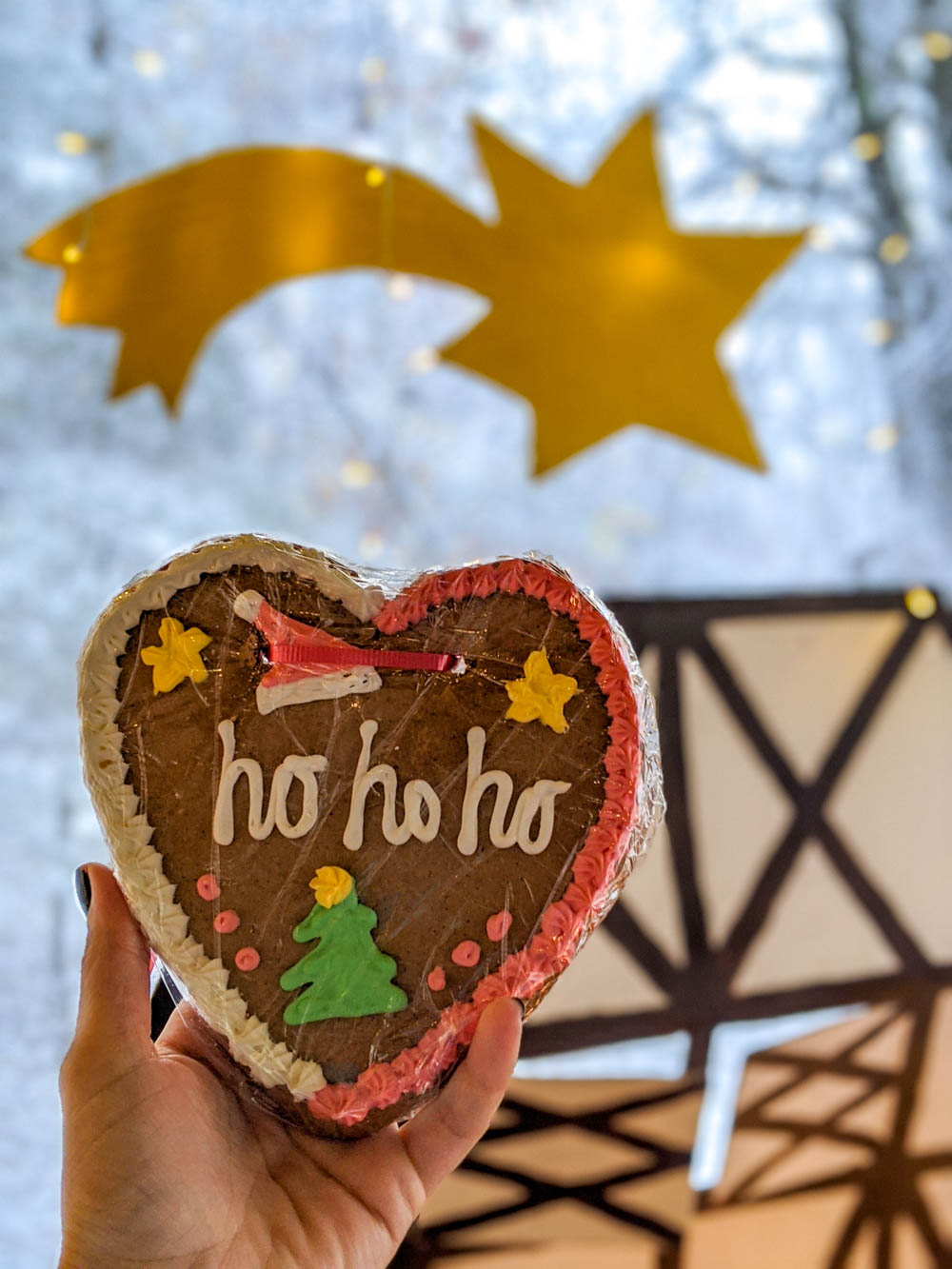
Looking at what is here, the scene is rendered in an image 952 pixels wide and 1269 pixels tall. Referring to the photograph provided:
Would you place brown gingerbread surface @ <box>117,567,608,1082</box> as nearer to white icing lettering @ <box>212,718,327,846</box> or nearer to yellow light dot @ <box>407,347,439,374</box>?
white icing lettering @ <box>212,718,327,846</box>

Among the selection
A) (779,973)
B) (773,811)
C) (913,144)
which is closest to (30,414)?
(773,811)

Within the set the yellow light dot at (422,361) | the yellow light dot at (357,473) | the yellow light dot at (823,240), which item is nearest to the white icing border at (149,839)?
the yellow light dot at (357,473)

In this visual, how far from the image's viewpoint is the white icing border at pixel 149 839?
39.1 inches

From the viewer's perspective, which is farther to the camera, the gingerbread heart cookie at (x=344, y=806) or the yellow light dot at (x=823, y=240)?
the yellow light dot at (x=823, y=240)

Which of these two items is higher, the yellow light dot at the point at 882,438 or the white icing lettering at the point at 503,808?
the yellow light dot at the point at 882,438

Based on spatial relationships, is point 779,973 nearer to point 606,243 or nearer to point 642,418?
point 642,418

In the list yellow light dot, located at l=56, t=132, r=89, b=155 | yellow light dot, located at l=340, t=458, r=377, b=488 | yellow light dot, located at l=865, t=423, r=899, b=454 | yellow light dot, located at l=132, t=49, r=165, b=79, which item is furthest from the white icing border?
yellow light dot, located at l=865, t=423, r=899, b=454

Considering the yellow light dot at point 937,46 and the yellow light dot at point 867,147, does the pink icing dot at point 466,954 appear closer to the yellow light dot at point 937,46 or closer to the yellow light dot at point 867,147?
the yellow light dot at point 867,147

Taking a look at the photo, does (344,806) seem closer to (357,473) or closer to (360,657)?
(360,657)

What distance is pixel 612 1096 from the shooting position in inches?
Result: 76.7

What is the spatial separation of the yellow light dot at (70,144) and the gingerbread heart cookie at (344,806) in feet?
4.80

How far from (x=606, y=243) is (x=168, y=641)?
1.34 m

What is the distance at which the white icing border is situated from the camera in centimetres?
99

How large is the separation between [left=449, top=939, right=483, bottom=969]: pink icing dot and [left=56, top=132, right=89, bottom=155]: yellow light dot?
1817 mm
